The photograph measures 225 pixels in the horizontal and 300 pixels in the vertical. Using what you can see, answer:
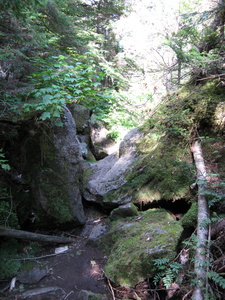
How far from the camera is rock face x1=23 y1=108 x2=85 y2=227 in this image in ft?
16.0

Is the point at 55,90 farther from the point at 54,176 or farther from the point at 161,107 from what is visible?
the point at 161,107

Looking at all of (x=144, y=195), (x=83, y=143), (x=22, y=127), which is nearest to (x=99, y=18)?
(x=83, y=143)

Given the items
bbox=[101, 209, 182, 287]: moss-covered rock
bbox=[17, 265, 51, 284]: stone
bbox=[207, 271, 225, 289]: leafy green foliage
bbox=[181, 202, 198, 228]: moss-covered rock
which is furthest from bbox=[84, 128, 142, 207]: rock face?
bbox=[207, 271, 225, 289]: leafy green foliage

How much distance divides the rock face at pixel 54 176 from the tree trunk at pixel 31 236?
426 millimetres

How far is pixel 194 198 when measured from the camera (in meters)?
3.82

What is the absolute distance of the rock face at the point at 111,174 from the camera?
5427 millimetres

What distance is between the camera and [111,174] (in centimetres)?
599

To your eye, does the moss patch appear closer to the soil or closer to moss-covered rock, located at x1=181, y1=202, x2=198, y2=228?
moss-covered rock, located at x1=181, y1=202, x2=198, y2=228

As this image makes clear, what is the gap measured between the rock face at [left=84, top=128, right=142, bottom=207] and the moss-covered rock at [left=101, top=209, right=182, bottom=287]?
3.06ft

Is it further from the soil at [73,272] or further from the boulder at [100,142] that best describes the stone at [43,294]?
the boulder at [100,142]

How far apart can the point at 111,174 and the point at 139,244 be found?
2.79 meters

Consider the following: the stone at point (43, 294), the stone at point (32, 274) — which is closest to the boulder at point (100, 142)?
the stone at point (32, 274)

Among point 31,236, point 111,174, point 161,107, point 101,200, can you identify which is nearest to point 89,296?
point 31,236

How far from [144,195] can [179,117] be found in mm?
2128
